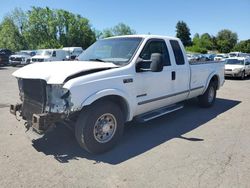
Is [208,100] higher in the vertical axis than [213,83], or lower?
lower

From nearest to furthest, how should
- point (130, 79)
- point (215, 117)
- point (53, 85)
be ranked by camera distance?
point (53, 85) → point (130, 79) → point (215, 117)

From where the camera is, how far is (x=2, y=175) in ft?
12.3

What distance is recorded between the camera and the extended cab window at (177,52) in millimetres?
6125

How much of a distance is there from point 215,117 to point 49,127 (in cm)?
462

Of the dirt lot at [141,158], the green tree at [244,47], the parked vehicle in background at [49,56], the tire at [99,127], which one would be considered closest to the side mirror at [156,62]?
the tire at [99,127]

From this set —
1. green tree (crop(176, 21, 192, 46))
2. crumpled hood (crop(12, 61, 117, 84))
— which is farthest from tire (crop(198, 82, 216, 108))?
green tree (crop(176, 21, 192, 46))

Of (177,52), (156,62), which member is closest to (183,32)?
(177,52)

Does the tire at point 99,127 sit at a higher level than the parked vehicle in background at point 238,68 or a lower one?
lower

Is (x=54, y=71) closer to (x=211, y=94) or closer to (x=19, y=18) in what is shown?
(x=211, y=94)

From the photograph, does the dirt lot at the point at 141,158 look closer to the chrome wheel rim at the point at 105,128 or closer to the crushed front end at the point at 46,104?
the chrome wheel rim at the point at 105,128

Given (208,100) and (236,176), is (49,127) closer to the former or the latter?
(236,176)

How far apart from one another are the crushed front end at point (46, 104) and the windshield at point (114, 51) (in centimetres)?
139

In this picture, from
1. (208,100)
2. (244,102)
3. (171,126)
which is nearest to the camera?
(171,126)

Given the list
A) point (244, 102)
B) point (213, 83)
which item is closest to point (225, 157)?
point (213, 83)
